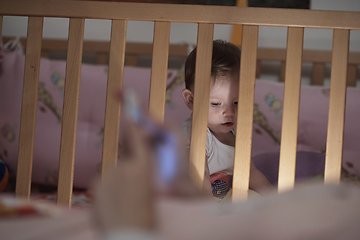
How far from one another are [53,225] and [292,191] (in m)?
0.25

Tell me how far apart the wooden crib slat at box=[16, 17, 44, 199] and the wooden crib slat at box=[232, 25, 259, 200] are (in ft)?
1.47

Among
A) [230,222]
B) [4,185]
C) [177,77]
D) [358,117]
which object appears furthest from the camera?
[177,77]

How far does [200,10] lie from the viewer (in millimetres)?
736

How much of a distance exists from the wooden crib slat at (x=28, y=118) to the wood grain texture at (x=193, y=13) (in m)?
0.06

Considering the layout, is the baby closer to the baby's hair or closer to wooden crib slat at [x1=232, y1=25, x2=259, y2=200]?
the baby's hair

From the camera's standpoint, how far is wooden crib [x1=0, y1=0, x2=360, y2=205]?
0.71 m

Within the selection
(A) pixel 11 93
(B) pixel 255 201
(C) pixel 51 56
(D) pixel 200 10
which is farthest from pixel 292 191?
(C) pixel 51 56

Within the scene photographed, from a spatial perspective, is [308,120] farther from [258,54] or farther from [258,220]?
[258,220]

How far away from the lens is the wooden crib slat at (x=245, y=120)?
715 mm

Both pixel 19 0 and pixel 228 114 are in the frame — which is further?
pixel 228 114

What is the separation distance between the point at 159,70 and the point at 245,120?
0.69 ft

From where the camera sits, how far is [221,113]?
975 mm

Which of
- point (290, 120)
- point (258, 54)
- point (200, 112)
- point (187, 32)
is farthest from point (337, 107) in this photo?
point (187, 32)

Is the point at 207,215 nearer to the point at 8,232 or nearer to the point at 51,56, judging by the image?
the point at 8,232
